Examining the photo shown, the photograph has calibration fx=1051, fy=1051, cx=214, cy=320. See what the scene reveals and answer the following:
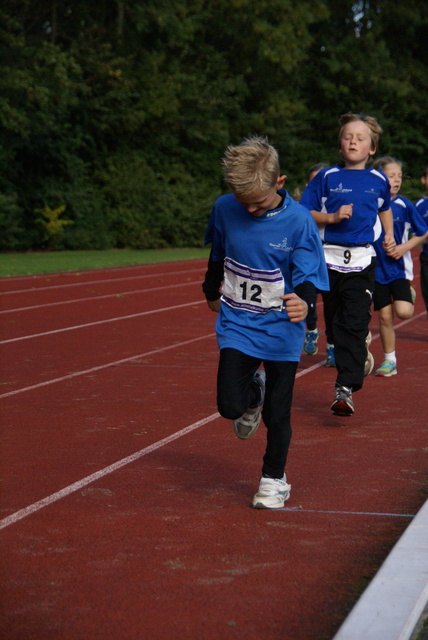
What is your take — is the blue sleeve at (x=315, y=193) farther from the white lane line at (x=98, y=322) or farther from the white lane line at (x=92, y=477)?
the white lane line at (x=98, y=322)

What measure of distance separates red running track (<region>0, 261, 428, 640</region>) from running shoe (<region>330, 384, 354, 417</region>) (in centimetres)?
12

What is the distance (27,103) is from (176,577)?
2970 centimetres

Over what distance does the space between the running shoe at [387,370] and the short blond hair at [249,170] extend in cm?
491

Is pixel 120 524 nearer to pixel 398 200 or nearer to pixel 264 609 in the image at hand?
pixel 264 609

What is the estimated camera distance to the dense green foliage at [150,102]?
114 feet

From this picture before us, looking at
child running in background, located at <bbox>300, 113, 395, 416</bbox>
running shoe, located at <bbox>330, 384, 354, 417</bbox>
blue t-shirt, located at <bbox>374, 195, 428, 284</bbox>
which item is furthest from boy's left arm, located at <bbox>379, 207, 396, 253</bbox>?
running shoe, located at <bbox>330, 384, 354, 417</bbox>

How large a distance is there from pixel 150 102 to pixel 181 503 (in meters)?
35.7

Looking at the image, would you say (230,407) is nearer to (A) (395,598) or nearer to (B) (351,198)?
(A) (395,598)

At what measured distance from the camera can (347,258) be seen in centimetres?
739

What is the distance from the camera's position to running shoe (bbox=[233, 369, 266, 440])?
5.11 meters

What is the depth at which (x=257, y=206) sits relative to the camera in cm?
471

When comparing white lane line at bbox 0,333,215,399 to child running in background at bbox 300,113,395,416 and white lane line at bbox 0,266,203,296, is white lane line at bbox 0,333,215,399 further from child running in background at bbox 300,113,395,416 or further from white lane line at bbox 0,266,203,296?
white lane line at bbox 0,266,203,296

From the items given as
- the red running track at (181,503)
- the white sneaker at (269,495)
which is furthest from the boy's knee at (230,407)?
the red running track at (181,503)

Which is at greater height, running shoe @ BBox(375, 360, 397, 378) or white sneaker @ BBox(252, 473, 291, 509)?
white sneaker @ BBox(252, 473, 291, 509)
